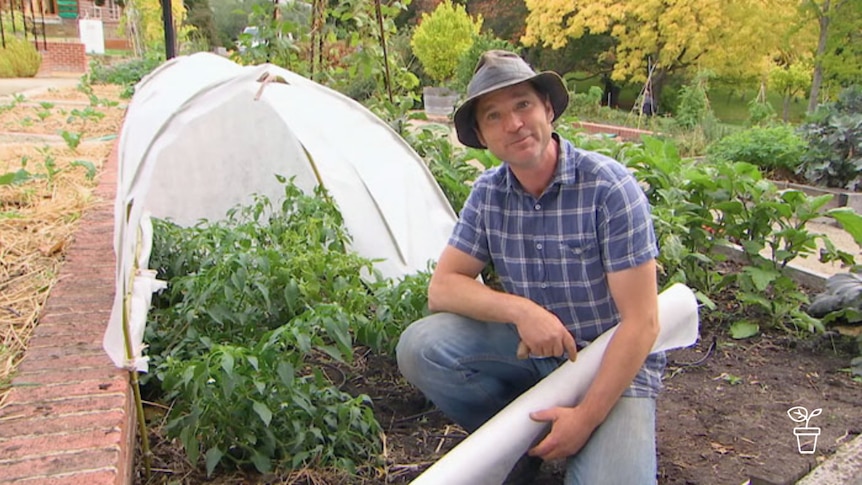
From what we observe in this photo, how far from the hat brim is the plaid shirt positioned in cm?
10

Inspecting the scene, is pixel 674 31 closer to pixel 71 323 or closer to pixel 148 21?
pixel 148 21

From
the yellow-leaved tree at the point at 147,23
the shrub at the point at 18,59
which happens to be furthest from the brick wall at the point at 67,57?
the shrub at the point at 18,59

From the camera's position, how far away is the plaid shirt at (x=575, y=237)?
176 centimetres

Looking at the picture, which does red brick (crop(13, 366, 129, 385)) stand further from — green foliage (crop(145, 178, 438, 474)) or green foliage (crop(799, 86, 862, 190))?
green foliage (crop(799, 86, 862, 190))

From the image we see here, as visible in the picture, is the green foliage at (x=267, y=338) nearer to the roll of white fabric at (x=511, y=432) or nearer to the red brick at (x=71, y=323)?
the red brick at (x=71, y=323)

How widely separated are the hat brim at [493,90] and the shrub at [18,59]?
54.2 ft

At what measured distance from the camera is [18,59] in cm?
1563

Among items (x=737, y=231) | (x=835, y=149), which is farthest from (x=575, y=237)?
(x=835, y=149)

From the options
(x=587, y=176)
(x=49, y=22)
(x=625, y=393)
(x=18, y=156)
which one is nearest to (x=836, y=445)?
(x=625, y=393)

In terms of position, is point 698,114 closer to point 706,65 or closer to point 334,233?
point 706,65

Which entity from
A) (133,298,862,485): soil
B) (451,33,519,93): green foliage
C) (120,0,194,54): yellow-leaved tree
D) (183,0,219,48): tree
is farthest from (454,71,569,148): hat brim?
(183,0,219,48): tree

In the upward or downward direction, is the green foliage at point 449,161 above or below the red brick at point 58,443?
above

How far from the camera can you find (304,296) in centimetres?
219
